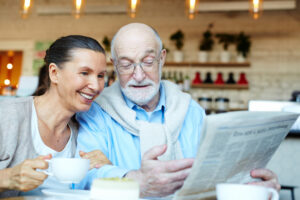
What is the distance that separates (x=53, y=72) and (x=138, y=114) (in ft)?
1.40

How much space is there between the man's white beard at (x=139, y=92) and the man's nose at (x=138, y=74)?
0.06 feet

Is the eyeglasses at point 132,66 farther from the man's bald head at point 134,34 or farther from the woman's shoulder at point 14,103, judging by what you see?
the woman's shoulder at point 14,103

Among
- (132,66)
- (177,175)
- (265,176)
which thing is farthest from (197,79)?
(177,175)

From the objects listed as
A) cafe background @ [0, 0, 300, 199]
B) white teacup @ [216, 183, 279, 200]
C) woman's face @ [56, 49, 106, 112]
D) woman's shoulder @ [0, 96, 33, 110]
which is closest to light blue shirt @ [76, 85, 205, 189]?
woman's face @ [56, 49, 106, 112]

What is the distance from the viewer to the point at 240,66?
561cm

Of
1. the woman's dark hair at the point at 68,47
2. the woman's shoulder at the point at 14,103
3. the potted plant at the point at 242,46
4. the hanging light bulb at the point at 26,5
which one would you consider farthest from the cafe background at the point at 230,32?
the woman's shoulder at the point at 14,103

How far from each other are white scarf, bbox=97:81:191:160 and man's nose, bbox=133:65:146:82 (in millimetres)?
119

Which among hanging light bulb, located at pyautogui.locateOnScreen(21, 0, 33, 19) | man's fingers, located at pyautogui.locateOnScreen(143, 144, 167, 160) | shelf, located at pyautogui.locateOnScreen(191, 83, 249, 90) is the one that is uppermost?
hanging light bulb, located at pyautogui.locateOnScreen(21, 0, 33, 19)

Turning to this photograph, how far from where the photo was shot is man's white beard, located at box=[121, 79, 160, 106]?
1572 millimetres

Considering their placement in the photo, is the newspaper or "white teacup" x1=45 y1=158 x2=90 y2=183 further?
"white teacup" x1=45 y1=158 x2=90 y2=183

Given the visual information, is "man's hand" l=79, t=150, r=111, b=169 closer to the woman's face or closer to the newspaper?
the woman's face

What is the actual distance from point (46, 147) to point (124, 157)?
0.32 metres

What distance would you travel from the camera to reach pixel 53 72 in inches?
56.4

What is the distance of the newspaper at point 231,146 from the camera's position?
80 cm
